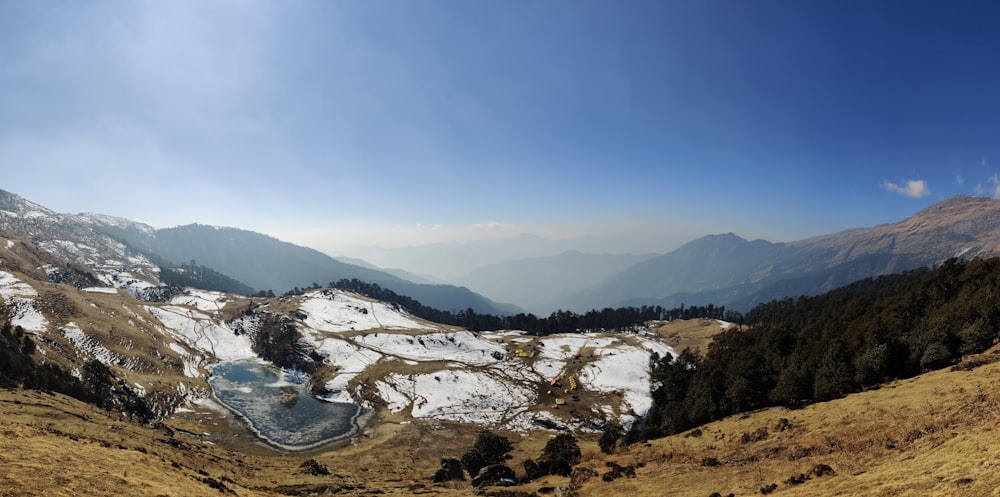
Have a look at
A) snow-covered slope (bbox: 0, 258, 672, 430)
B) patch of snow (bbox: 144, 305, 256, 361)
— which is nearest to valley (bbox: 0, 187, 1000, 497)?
snow-covered slope (bbox: 0, 258, 672, 430)

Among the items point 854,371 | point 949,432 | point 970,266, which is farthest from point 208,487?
point 970,266

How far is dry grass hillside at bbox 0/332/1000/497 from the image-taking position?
72.2 ft

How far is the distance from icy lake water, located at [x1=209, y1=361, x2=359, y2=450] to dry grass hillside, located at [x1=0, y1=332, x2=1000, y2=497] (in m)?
34.1

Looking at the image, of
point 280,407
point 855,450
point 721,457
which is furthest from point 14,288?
point 855,450

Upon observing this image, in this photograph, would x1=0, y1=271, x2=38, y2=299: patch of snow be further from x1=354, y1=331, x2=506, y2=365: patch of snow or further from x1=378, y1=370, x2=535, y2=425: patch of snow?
x1=378, y1=370, x2=535, y2=425: patch of snow

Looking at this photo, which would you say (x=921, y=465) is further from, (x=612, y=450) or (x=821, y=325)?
(x=821, y=325)

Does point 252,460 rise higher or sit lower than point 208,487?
lower

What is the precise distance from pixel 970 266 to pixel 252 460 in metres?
118

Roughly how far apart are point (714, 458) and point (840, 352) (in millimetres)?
29223

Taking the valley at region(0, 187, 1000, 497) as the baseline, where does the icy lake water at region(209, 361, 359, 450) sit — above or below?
below

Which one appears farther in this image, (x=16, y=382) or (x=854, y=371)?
(x=16, y=382)

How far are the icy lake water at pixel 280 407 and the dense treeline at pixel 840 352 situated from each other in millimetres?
74092

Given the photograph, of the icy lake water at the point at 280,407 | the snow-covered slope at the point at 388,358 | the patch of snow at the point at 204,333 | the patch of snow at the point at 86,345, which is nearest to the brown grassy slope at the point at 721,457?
Result: the icy lake water at the point at 280,407

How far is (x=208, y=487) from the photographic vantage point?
32906 mm
